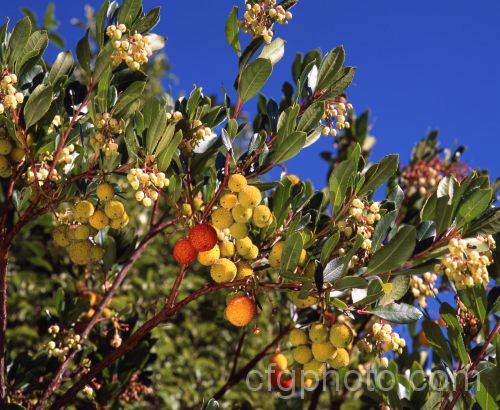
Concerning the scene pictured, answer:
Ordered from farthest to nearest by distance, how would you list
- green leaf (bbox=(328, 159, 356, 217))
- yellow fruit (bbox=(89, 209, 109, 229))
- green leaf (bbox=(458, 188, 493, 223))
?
1. yellow fruit (bbox=(89, 209, 109, 229))
2. green leaf (bbox=(328, 159, 356, 217))
3. green leaf (bbox=(458, 188, 493, 223))

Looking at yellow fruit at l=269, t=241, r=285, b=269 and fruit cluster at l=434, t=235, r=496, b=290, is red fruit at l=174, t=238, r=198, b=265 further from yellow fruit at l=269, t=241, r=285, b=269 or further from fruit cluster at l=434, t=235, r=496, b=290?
fruit cluster at l=434, t=235, r=496, b=290

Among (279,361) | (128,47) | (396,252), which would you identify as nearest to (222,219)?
(396,252)

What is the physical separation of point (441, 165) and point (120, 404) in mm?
2125

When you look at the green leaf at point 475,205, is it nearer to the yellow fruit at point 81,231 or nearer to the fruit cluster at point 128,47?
the fruit cluster at point 128,47

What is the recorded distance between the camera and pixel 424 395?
2.08 meters

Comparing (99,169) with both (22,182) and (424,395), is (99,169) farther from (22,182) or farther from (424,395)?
(424,395)

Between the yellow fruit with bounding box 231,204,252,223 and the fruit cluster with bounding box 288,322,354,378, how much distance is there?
1.14ft

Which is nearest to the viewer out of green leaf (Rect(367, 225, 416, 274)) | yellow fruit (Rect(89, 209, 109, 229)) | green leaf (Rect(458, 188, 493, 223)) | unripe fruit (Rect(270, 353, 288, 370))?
green leaf (Rect(367, 225, 416, 274))

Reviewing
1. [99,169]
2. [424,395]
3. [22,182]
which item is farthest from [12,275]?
[424,395]

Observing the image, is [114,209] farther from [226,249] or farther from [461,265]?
[461,265]

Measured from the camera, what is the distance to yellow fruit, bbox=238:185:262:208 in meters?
1.71

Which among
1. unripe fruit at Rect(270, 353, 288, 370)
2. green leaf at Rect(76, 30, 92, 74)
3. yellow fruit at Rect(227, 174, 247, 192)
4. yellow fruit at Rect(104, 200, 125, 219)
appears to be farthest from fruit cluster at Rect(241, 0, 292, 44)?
unripe fruit at Rect(270, 353, 288, 370)

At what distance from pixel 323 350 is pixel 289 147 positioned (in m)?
0.56

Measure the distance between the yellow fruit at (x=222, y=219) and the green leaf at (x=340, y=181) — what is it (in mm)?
291
